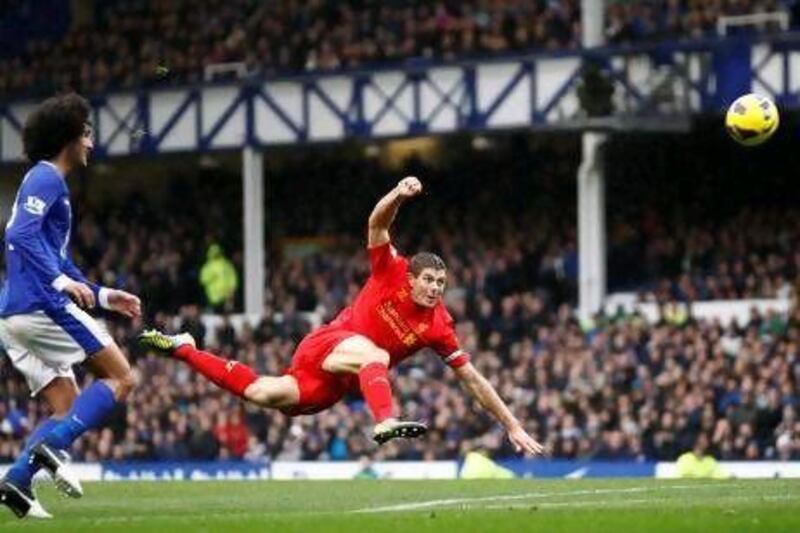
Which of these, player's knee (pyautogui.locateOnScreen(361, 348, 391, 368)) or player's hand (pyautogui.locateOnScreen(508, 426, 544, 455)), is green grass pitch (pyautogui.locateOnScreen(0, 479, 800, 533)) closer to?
player's hand (pyautogui.locateOnScreen(508, 426, 544, 455))

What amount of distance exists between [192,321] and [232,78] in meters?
4.53

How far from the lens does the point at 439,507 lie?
15.7 metres

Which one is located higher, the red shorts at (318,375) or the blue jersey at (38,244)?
the blue jersey at (38,244)

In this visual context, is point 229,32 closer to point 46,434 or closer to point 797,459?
point 797,459

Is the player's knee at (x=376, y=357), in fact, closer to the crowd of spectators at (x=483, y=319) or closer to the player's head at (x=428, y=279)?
the player's head at (x=428, y=279)

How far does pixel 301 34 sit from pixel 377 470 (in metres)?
11.6

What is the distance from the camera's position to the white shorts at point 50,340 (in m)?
14.6

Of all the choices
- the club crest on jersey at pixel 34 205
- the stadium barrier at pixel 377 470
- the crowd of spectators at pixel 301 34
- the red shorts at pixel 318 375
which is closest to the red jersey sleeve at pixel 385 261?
the red shorts at pixel 318 375

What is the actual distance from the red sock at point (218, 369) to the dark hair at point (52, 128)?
2406mm

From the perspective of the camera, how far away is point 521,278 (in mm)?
36031

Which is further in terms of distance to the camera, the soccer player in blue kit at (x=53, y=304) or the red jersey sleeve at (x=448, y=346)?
the red jersey sleeve at (x=448, y=346)

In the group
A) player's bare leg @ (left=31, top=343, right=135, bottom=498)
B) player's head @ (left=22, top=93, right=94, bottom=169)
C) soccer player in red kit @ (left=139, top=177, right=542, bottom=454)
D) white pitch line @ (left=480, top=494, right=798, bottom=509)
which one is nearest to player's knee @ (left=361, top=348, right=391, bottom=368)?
soccer player in red kit @ (left=139, top=177, right=542, bottom=454)

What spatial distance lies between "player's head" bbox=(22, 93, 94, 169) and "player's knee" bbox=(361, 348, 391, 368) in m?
→ 2.58

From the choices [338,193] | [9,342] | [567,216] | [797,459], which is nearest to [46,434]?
[9,342]
